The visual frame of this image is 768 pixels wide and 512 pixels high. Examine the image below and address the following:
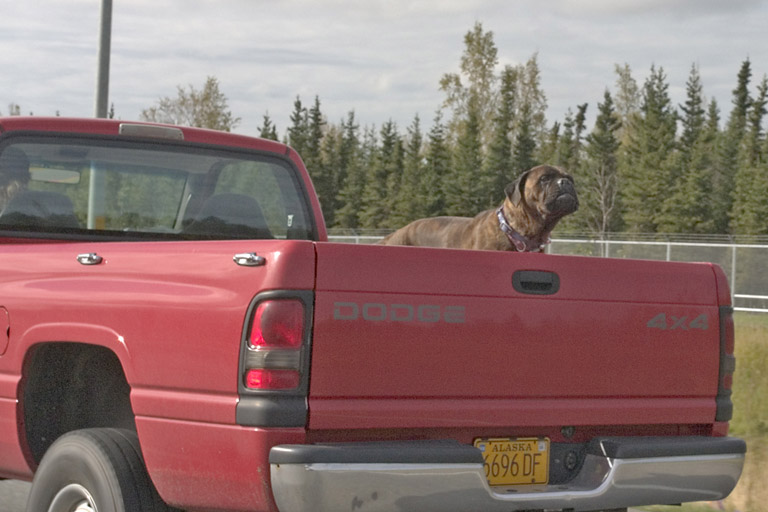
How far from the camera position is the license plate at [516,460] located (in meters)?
4.81

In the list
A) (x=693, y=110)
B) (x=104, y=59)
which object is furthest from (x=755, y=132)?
(x=104, y=59)

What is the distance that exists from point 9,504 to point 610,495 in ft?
13.9

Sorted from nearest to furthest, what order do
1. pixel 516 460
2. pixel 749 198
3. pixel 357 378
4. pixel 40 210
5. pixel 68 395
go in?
1. pixel 357 378
2. pixel 516 460
3. pixel 68 395
4. pixel 40 210
5. pixel 749 198

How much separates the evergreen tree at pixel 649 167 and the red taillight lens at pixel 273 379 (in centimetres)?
6419

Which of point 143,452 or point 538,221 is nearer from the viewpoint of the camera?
point 143,452

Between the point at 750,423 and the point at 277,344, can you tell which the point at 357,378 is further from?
the point at 750,423

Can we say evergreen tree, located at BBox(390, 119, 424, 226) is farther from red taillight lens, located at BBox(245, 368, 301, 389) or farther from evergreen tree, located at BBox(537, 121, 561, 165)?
red taillight lens, located at BBox(245, 368, 301, 389)

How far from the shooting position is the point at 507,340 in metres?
4.79

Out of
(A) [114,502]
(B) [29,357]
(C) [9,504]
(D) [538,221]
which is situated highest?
(D) [538,221]

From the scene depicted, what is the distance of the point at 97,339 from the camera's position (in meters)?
4.98

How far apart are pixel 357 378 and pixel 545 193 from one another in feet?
20.5

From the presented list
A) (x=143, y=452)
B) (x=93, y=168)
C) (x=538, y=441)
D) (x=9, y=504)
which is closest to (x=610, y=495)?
(x=538, y=441)

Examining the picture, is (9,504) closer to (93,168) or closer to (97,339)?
(93,168)

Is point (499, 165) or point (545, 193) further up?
point (499, 165)
